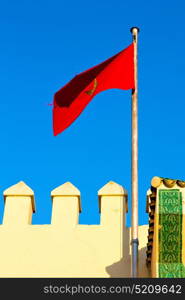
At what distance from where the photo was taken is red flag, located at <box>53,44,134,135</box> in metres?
10.6

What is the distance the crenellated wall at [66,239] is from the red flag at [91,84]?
173 centimetres

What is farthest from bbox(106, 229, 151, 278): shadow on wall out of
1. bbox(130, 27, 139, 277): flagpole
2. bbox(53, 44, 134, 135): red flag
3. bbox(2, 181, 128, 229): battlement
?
bbox(53, 44, 134, 135): red flag

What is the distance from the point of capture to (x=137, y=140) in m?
9.89

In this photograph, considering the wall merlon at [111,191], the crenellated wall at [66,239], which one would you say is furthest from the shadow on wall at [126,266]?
the wall merlon at [111,191]

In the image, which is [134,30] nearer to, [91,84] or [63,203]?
[91,84]


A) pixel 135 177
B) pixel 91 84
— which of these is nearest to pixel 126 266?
pixel 135 177

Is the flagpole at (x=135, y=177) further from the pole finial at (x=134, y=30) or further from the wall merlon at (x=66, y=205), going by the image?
the wall merlon at (x=66, y=205)

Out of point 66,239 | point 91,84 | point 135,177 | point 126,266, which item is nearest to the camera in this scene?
point 135,177

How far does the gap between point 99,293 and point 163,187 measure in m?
2.19

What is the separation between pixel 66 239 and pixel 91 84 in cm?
284

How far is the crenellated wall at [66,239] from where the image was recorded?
11.1m

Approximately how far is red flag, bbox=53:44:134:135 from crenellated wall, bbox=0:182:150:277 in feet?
5.68

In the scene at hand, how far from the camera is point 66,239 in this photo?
1146 centimetres

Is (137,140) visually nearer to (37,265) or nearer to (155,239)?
(155,239)
